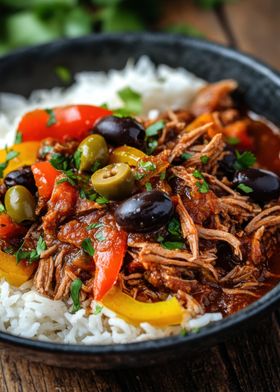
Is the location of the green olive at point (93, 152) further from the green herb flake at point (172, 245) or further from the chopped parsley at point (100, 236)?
the green herb flake at point (172, 245)

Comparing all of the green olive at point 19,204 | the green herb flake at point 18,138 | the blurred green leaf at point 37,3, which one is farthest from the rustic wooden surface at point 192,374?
the blurred green leaf at point 37,3

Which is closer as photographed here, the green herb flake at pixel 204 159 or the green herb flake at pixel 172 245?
the green herb flake at pixel 172 245

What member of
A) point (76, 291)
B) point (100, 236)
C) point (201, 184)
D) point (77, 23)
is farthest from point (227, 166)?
point (77, 23)

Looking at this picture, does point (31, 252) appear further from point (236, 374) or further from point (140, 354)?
point (236, 374)

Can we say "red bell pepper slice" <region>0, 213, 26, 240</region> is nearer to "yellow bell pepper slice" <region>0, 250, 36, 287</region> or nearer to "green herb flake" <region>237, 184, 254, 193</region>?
"yellow bell pepper slice" <region>0, 250, 36, 287</region>

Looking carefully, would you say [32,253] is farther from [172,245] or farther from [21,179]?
[172,245]

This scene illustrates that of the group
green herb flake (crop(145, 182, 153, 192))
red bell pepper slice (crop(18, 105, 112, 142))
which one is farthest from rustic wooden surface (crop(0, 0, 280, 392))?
red bell pepper slice (crop(18, 105, 112, 142))
